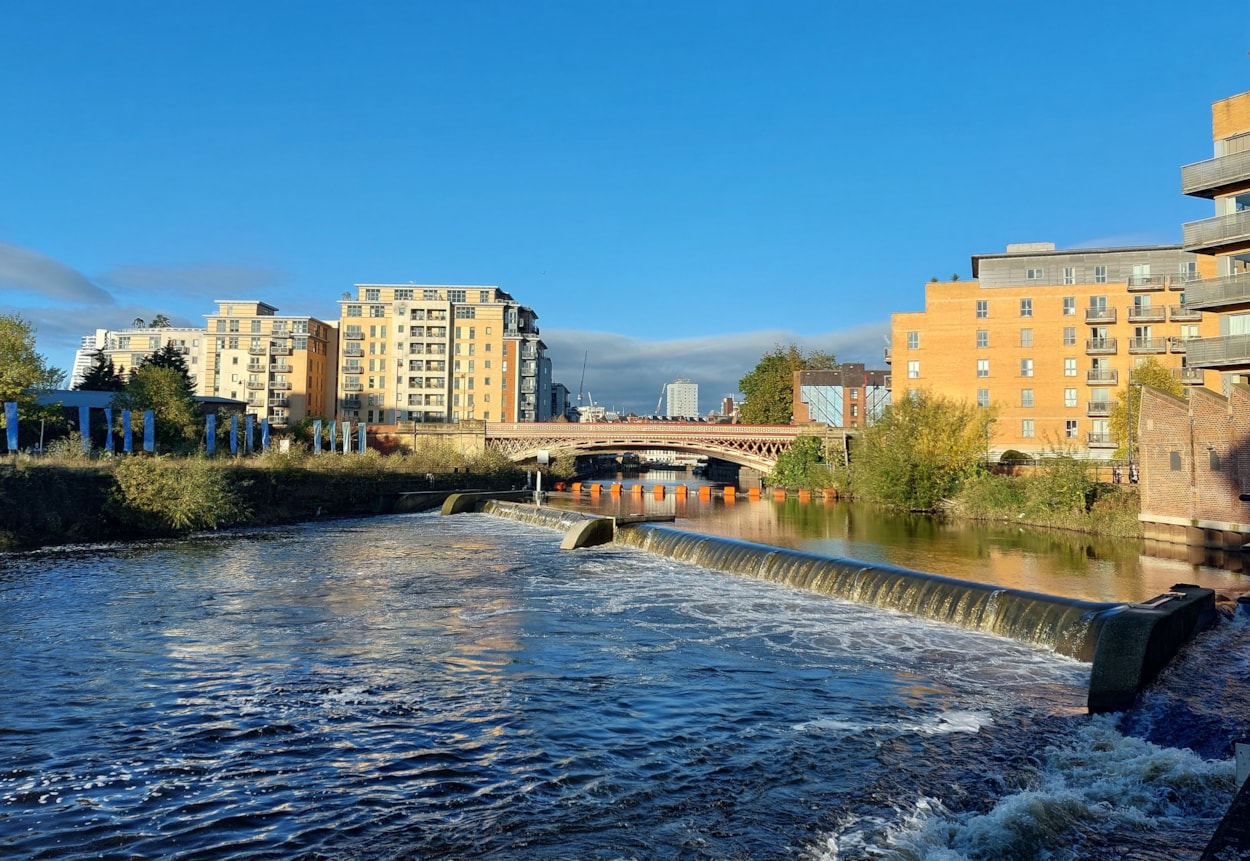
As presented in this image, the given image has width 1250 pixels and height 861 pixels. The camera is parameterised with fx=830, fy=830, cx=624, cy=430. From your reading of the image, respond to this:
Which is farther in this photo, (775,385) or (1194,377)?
(775,385)

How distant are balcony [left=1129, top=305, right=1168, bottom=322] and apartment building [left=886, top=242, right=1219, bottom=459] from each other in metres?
0.07

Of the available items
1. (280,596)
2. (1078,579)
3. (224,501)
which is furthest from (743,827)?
(224,501)

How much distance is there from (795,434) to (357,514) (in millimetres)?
42572

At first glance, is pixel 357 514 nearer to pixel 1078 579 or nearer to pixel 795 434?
pixel 1078 579

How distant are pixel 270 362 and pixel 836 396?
256 feet

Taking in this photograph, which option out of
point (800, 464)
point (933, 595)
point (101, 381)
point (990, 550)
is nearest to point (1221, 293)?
point (990, 550)

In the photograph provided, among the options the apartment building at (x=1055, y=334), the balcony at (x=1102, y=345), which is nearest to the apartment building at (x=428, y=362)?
the apartment building at (x=1055, y=334)

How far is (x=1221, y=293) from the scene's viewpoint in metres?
34.0

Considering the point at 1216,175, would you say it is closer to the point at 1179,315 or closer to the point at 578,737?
→ the point at 1179,315

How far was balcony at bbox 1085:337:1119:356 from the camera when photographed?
63.6m

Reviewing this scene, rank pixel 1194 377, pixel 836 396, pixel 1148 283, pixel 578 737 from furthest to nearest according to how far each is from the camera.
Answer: pixel 836 396 → pixel 1148 283 → pixel 1194 377 → pixel 578 737

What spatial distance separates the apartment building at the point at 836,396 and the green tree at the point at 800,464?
112 feet

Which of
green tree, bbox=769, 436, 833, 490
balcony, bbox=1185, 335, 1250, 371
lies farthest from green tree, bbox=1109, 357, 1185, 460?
green tree, bbox=769, 436, 833, 490

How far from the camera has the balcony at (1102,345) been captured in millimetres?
63594
